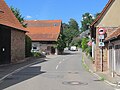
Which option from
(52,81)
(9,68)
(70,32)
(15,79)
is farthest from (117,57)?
(70,32)

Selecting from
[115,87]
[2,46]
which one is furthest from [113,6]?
[2,46]

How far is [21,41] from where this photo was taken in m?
39.3

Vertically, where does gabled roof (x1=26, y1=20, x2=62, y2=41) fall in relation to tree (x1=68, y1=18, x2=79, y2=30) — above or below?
below

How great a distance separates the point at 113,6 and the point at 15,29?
14992mm

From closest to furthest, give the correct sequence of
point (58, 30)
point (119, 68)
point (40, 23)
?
point (119, 68), point (58, 30), point (40, 23)

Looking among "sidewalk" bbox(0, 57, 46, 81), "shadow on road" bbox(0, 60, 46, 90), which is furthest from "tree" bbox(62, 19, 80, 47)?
"shadow on road" bbox(0, 60, 46, 90)

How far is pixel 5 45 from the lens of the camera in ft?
107

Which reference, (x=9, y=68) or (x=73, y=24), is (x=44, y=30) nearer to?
(x=9, y=68)

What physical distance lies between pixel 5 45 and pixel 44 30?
1839 inches

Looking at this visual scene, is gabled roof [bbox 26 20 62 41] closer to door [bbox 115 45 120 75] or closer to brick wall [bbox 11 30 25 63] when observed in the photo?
brick wall [bbox 11 30 25 63]

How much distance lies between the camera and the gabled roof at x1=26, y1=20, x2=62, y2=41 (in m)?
74.7

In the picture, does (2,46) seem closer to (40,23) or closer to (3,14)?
(3,14)

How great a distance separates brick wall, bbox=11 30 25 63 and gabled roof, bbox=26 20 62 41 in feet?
105

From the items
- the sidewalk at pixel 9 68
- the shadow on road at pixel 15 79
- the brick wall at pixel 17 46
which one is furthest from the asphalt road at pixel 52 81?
the brick wall at pixel 17 46
